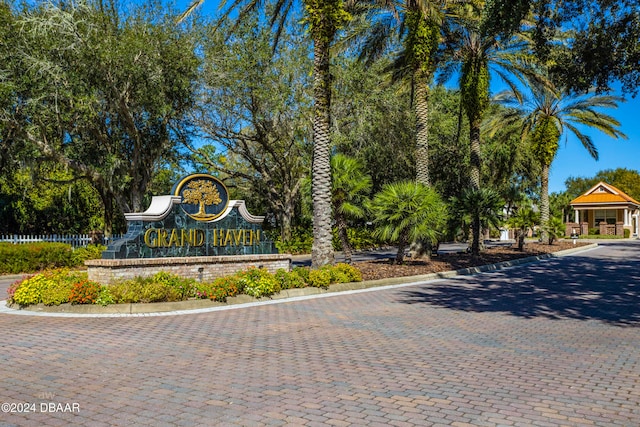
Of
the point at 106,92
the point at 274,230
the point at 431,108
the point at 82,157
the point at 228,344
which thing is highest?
the point at 431,108

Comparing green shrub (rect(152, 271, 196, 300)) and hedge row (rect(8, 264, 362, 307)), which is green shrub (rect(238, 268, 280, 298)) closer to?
hedge row (rect(8, 264, 362, 307))

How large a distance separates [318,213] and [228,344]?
8.45 m

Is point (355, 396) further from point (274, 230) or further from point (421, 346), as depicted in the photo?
point (274, 230)

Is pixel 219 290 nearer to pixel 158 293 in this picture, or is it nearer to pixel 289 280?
pixel 158 293

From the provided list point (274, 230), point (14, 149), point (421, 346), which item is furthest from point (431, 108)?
point (421, 346)

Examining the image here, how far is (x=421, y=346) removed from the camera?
7.80 m

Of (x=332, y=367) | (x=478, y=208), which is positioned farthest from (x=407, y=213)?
(x=332, y=367)

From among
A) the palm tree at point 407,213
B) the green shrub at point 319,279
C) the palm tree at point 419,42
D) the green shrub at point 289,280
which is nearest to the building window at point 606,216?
the palm tree at point 419,42

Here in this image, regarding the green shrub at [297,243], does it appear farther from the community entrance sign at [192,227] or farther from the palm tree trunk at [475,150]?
the community entrance sign at [192,227]

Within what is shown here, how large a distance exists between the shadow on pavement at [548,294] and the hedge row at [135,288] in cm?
355

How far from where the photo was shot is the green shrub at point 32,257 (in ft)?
64.6

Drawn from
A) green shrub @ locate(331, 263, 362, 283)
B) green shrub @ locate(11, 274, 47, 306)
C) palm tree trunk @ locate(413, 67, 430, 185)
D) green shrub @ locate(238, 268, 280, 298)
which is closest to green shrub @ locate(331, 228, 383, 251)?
palm tree trunk @ locate(413, 67, 430, 185)

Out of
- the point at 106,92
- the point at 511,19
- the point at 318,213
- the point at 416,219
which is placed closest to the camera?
the point at 511,19

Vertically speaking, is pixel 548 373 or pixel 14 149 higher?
pixel 14 149
